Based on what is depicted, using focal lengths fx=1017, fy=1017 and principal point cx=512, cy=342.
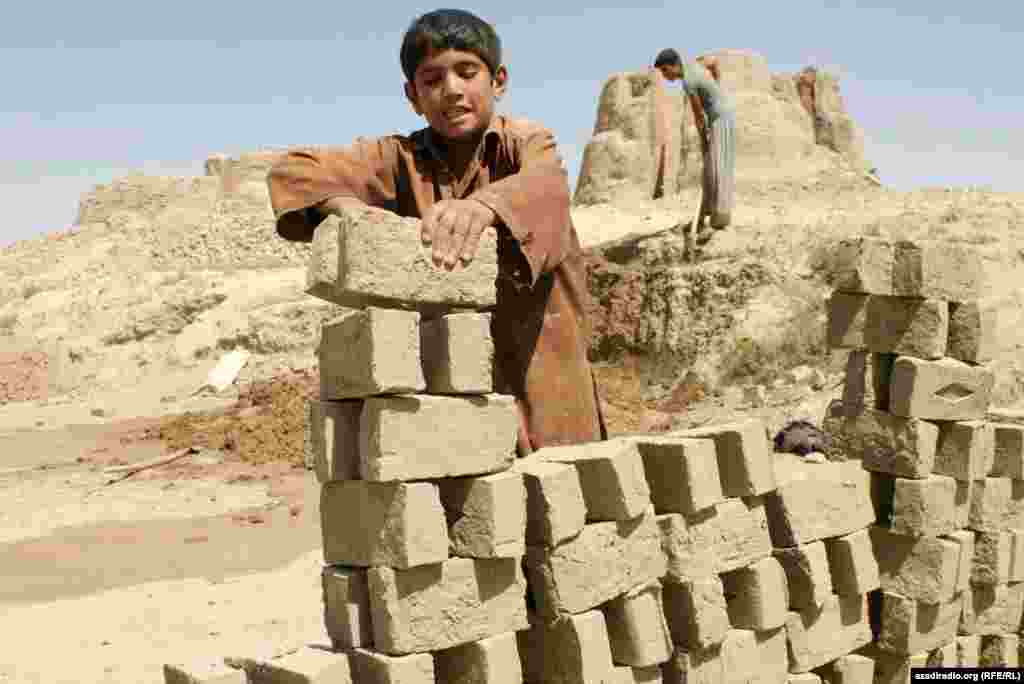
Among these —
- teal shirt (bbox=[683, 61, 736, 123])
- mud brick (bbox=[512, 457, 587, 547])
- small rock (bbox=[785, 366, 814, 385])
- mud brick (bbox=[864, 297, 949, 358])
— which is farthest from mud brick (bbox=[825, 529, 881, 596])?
teal shirt (bbox=[683, 61, 736, 123])

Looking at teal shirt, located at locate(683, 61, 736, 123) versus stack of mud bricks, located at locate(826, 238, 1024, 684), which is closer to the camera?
stack of mud bricks, located at locate(826, 238, 1024, 684)

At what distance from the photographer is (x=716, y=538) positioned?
3965 millimetres

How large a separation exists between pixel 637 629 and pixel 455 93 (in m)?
1.94

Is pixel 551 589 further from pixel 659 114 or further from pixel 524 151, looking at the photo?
pixel 659 114

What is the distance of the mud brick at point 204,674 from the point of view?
3.06 meters

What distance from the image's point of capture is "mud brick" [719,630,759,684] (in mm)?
4035

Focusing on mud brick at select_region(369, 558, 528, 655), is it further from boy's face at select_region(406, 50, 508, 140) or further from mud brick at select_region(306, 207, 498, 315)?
boy's face at select_region(406, 50, 508, 140)

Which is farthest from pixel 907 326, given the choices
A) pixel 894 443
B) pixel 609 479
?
pixel 609 479

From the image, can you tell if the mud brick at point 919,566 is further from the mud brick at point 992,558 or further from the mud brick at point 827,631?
the mud brick at point 992,558

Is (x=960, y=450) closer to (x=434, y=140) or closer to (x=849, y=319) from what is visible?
(x=849, y=319)

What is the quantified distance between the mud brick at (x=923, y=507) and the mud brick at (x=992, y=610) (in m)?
0.78

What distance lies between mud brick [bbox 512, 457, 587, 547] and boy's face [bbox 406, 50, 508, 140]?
1180 millimetres

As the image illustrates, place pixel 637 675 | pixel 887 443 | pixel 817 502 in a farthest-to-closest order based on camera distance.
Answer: pixel 887 443 < pixel 817 502 < pixel 637 675

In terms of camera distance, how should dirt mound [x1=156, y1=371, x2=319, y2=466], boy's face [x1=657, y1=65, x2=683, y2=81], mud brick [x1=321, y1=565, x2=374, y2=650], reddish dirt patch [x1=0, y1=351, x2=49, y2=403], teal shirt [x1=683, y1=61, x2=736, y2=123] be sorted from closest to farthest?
mud brick [x1=321, y1=565, x2=374, y2=650]
dirt mound [x1=156, y1=371, x2=319, y2=466]
boy's face [x1=657, y1=65, x2=683, y2=81]
teal shirt [x1=683, y1=61, x2=736, y2=123]
reddish dirt patch [x1=0, y1=351, x2=49, y2=403]
